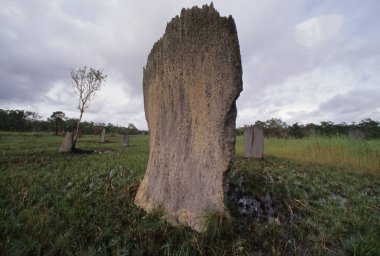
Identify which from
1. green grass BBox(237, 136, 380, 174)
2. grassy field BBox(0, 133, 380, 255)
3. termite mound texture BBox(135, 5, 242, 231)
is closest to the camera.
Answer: grassy field BBox(0, 133, 380, 255)

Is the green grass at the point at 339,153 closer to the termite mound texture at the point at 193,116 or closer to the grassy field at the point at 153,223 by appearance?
the grassy field at the point at 153,223

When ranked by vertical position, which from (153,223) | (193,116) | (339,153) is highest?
(193,116)

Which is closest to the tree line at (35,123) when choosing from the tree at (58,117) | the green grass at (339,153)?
the tree at (58,117)

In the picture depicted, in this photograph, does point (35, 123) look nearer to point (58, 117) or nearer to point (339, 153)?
point (58, 117)

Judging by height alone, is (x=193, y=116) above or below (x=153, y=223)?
above

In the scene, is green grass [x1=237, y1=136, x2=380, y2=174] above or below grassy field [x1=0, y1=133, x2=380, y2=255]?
above

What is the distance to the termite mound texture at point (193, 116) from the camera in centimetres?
407

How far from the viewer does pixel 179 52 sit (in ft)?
15.5

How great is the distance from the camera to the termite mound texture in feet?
13.3

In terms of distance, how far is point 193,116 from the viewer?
4.51 m

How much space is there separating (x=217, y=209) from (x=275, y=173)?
5.82 meters

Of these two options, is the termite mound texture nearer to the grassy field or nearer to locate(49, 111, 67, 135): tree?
the grassy field

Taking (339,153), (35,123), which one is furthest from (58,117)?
(339,153)

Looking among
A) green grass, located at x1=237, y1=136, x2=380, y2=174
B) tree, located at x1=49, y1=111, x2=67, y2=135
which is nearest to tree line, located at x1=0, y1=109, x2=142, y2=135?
tree, located at x1=49, y1=111, x2=67, y2=135
